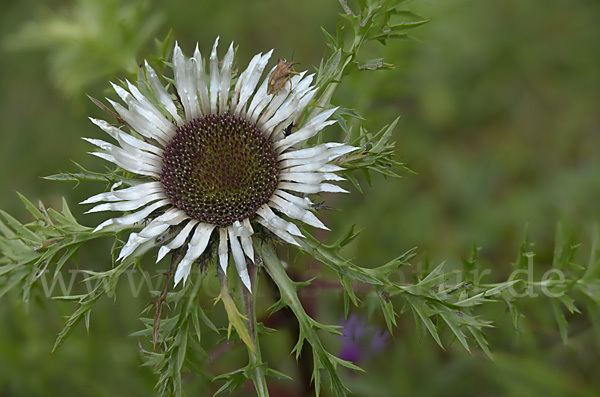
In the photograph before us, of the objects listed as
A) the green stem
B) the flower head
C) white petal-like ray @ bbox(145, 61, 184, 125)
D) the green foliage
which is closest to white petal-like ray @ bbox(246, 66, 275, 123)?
the flower head

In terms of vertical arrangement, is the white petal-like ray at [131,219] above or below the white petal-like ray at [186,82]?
below

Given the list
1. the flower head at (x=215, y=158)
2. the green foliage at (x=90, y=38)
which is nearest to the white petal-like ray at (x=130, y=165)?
the flower head at (x=215, y=158)

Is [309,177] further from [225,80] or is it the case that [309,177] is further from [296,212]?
[225,80]

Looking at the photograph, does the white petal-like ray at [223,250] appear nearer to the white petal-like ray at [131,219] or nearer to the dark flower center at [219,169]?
the dark flower center at [219,169]

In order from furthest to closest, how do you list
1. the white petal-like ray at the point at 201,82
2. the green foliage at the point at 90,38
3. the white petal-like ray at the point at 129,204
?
the green foliage at the point at 90,38, the white petal-like ray at the point at 201,82, the white petal-like ray at the point at 129,204

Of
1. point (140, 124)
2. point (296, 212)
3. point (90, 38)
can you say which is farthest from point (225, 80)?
point (90, 38)

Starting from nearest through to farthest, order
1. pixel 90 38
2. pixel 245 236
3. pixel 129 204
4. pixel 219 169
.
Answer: pixel 245 236 → pixel 129 204 → pixel 219 169 → pixel 90 38
